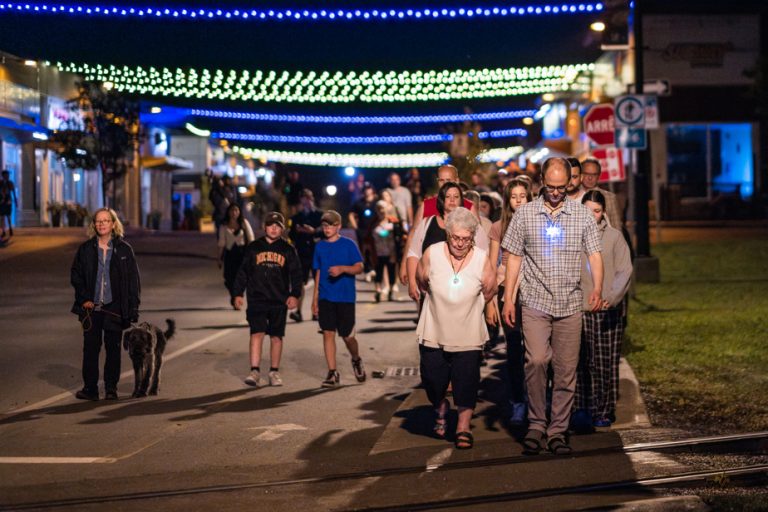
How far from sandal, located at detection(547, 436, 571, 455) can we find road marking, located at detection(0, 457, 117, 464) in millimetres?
2772

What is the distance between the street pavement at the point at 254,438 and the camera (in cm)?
688

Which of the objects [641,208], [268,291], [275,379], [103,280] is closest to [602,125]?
[641,208]

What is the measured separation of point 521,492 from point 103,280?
5.31 metres

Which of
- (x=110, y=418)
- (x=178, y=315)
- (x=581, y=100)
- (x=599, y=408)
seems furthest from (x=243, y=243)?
(x=581, y=100)

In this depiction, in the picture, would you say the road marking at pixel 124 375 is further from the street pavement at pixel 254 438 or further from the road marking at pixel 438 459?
the road marking at pixel 438 459

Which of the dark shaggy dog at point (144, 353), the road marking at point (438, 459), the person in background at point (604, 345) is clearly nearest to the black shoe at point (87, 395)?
the dark shaggy dog at point (144, 353)

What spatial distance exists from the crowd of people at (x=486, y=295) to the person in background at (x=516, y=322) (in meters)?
0.01

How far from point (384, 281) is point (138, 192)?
39987mm

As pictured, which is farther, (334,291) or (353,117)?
(353,117)

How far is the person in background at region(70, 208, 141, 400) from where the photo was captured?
10.7m

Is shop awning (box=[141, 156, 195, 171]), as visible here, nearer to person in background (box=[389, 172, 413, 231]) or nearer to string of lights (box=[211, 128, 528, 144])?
string of lights (box=[211, 128, 528, 144])

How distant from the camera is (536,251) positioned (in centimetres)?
784

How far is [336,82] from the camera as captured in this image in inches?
1346

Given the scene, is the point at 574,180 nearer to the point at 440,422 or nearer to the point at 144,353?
the point at 440,422
